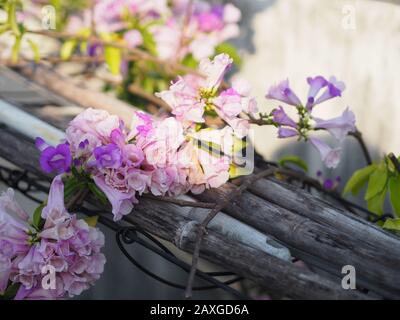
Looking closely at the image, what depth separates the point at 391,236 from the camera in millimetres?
1209

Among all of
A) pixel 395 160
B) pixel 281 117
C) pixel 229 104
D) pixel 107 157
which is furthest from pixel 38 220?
pixel 395 160

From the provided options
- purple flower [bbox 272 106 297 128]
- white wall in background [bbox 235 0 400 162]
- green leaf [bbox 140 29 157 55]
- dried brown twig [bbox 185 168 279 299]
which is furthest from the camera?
green leaf [bbox 140 29 157 55]

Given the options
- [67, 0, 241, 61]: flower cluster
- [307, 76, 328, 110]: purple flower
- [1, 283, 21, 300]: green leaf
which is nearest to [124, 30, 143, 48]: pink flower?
[67, 0, 241, 61]: flower cluster

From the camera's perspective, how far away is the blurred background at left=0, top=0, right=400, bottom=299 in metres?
2.19

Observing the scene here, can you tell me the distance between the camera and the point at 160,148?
122 cm

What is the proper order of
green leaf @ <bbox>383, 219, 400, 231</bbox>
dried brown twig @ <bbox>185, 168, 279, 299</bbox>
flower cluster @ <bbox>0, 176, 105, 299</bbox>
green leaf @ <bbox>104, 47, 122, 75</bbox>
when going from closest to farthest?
dried brown twig @ <bbox>185, 168, 279, 299</bbox>
flower cluster @ <bbox>0, 176, 105, 299</bbox>
green leaf @ <bbox>383, 219, 400, 231</bbox>
green leaf @ <bbox>104, 47, 122, 75</bbox>

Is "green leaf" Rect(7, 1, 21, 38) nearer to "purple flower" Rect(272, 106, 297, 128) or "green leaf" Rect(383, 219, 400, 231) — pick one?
"purple flower" Rect(272, 106, 297, 128)

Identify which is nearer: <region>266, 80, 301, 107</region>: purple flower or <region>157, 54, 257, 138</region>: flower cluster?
<region>157, 54, 257, 138</region>: flower cluster

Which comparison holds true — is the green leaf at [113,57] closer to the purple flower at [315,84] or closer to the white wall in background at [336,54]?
the white wall in background at [336,54]

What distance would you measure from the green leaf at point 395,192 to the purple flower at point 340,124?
0.15 metres

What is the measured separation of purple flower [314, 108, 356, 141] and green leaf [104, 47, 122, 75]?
109cm

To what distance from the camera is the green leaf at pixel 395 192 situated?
1.42m
